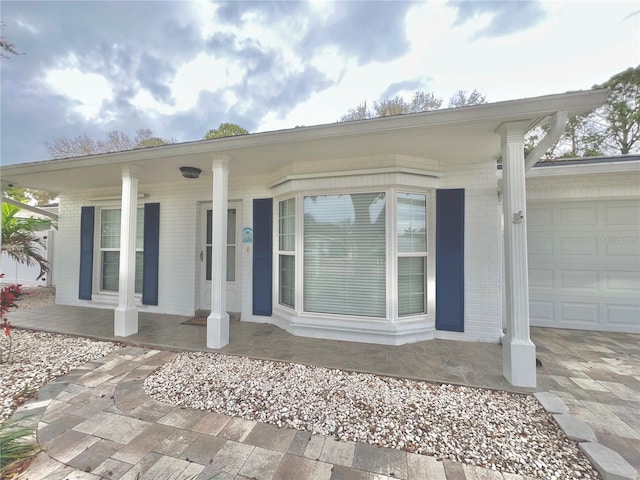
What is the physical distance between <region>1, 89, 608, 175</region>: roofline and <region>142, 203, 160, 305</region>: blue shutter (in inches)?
54.9

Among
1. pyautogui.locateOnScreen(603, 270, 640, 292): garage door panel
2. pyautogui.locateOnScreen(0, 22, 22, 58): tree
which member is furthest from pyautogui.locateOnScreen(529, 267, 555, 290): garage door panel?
pyautogui.locateOnScreen(0, 22, 22, 58): tree

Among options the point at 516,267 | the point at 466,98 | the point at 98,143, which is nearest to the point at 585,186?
the point at 516,267

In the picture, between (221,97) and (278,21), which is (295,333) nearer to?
(278,21)

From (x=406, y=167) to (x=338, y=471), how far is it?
327 cm

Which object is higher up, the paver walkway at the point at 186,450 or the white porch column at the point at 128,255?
the white porch column at the point at 128,255

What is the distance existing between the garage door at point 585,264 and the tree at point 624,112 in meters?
7.84

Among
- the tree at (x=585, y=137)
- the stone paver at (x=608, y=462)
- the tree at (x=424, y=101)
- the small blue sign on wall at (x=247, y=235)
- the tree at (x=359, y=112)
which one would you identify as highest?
the tree at (x=424, y=101)

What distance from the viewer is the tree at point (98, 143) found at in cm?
1415

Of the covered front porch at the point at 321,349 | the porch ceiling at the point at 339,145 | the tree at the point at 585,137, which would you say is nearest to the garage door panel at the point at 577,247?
the covered front porch at the point at 321,349

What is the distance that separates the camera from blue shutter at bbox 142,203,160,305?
16.4ft

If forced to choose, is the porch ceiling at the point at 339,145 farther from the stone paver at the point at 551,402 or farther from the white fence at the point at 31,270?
the white fence at the point at 31,270

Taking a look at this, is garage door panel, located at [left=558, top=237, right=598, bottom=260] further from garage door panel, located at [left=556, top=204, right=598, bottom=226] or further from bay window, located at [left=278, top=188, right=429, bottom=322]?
bay window, located at [left=278, top=188, right=429, bottom=322]

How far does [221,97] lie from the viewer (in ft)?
44.2

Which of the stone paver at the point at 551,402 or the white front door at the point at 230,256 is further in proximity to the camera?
the white front door at the point at 230,256
